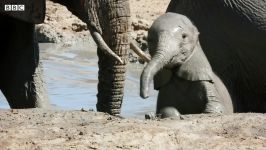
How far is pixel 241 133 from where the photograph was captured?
4.14 meters

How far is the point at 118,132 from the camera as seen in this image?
12.9ft

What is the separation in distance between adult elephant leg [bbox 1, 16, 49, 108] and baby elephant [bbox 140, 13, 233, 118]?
4.17ft

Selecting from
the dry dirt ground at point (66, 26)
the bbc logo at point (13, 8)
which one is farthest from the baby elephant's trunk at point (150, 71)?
the dry dirt ground at point (66, 26)

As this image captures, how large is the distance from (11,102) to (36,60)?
0.32 meters

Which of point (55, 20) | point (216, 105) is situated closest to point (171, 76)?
point (216, 105)

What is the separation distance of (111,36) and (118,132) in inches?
74.6

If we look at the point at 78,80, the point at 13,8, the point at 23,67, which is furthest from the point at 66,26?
the point at 13,8

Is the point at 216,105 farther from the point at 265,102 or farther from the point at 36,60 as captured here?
the point at 36,60

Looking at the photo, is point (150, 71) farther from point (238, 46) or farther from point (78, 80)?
point (78, 80)

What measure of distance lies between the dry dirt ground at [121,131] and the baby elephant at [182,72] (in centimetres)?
58

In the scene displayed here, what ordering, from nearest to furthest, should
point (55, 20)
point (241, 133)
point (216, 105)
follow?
point (241, 133), point (216, 105), point (55, 20)

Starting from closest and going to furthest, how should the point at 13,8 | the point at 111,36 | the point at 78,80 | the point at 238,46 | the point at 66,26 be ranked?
the point at 238,46 → the point at 111,36 → the point at 13,8 → the point at 78,80 → the point at 66,26

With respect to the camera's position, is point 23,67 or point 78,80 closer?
point 23,67

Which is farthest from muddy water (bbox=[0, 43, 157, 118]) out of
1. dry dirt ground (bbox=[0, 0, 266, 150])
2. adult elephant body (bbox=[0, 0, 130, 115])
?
dry dirt ground (bbox=[0, 0, 266, 150])
